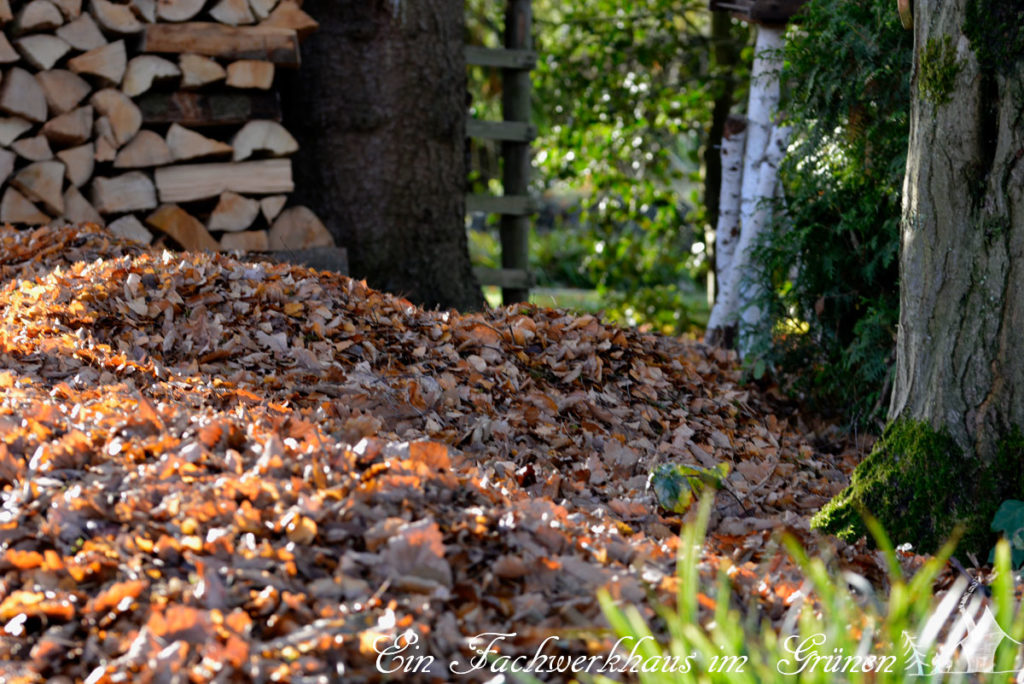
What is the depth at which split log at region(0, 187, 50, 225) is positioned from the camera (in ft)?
15.5

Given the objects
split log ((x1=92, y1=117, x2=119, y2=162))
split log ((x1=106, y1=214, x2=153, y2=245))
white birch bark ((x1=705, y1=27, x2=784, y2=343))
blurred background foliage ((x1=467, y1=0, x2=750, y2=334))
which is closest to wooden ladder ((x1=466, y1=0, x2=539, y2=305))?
blurred background foliage ((x1=467, y1=0, x2=750, y2=334))

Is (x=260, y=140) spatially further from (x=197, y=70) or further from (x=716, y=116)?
(x=716, y=116)

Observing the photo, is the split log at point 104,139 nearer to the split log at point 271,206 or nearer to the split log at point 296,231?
the split log at point 271,206

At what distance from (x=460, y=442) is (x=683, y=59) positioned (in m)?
5.88

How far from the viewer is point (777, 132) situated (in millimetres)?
5000

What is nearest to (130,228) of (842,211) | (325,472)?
(325,472)

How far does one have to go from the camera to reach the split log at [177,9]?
484 centimetres

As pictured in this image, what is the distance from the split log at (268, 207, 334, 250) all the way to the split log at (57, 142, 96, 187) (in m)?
0.97

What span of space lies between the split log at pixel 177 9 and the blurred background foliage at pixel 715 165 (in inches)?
94.4

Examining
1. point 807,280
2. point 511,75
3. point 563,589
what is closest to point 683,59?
point 511,75

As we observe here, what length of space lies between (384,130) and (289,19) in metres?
0.78

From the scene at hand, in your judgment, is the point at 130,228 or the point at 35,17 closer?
the point at 35,17

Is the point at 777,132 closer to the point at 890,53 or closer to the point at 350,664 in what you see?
the point at 890,53

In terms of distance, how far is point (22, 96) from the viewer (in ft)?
15.2
